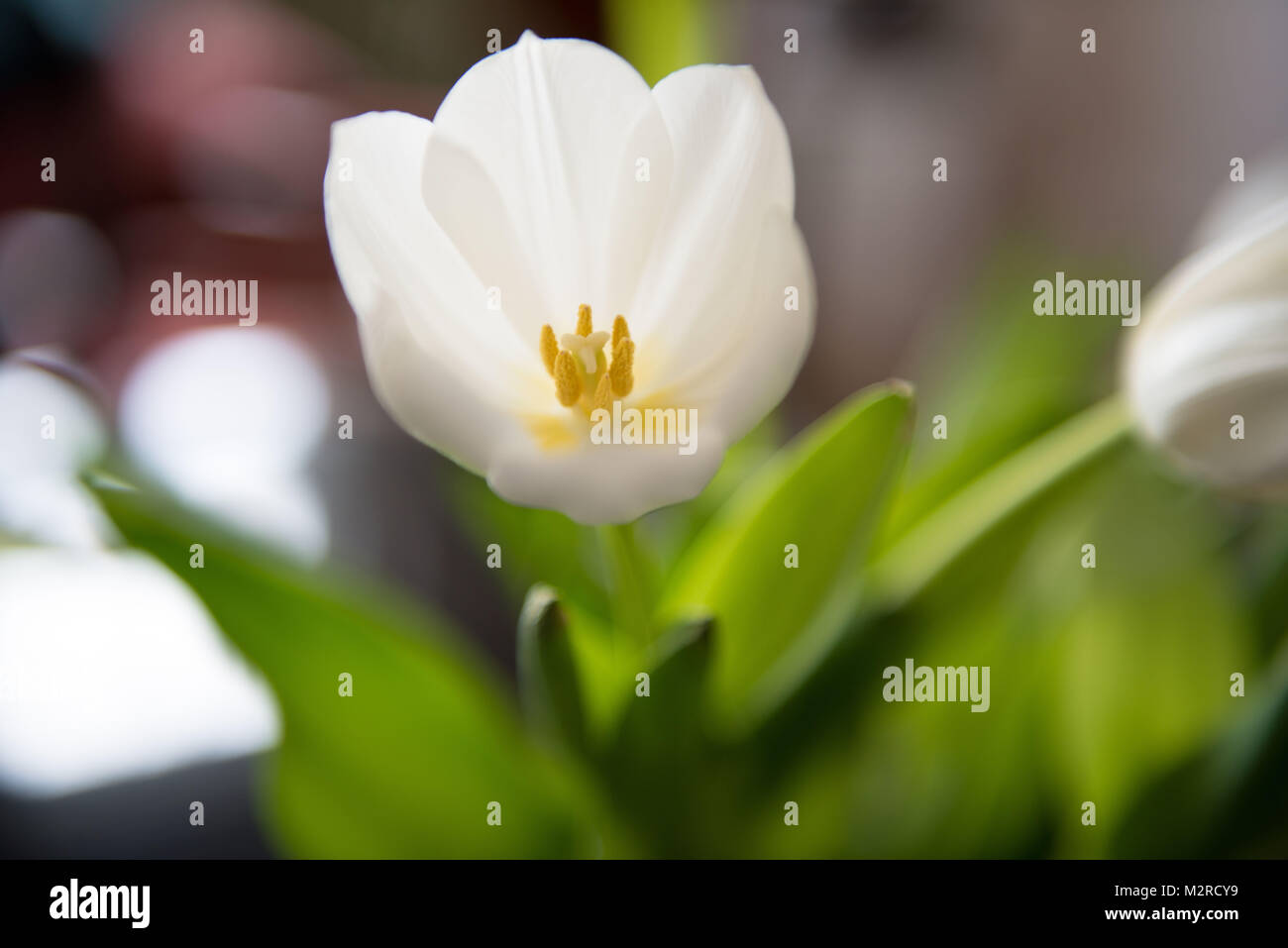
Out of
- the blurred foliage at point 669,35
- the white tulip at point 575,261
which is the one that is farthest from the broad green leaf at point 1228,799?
the blurred foliage at point 669,35

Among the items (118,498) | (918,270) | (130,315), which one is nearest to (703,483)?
(118,498)

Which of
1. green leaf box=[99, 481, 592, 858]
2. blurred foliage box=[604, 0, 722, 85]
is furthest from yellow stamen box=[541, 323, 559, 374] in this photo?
blurred foliage box=[604, 0, 722, 85]

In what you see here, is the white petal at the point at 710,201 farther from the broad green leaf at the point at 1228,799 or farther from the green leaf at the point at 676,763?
the broad green leaf at the point at 1228,799

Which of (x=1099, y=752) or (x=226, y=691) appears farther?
(x=226, y=691)

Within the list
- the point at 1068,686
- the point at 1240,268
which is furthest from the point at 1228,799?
the point at 1240,268

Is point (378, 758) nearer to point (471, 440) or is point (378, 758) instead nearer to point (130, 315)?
point (471, 440)

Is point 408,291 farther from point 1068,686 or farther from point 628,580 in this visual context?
point 1068,686

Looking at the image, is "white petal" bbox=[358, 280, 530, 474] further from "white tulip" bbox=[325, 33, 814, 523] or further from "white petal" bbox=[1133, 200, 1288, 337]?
"white petal" bbox=[1133, 200, 1288, 337]

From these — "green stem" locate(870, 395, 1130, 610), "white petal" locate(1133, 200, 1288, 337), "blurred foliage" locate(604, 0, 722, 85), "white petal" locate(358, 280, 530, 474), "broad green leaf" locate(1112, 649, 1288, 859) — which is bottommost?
"broad green leaf" locate(1112, 649, 1288, 859)
